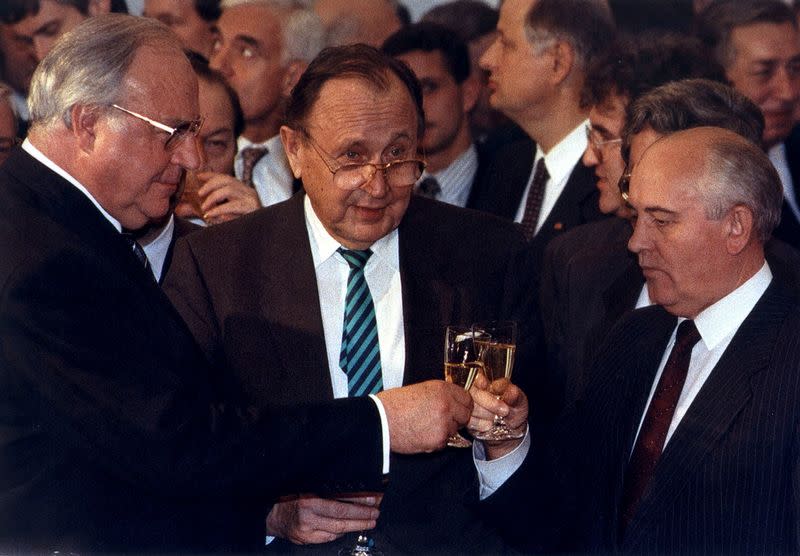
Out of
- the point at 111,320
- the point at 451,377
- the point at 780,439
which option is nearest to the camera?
the point at 111,320

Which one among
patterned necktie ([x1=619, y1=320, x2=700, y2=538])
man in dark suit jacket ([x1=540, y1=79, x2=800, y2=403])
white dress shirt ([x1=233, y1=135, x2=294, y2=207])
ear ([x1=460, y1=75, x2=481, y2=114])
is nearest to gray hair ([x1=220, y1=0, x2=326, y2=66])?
white dress shirt ([x1=233, y1=135, x2=294, y2=207])

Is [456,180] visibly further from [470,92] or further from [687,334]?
[687,334]

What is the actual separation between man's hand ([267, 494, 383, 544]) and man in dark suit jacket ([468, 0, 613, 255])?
211 centimetres

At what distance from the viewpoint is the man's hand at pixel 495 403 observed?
3.03m

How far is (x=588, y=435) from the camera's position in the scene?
10.8ft

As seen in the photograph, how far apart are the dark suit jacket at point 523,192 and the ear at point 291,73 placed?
3.15 ft

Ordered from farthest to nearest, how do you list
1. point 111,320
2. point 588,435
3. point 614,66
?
point 614,66
point 588,435
point 111,320

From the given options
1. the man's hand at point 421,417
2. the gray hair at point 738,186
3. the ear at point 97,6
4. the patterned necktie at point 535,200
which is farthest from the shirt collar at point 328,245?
the ear at point 97,6

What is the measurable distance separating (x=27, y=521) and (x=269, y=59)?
12.4 ft

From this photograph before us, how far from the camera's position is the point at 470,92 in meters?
6.18

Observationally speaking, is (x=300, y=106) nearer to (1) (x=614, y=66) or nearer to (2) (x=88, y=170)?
(2) (x=88, y=170)

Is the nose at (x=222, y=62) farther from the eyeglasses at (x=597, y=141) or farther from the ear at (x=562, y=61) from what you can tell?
the eyeglasses at (x=597, y=141)

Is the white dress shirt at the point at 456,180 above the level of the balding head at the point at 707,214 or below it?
below

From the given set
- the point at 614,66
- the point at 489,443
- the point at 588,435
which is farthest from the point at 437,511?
Result: the point at 614,66
